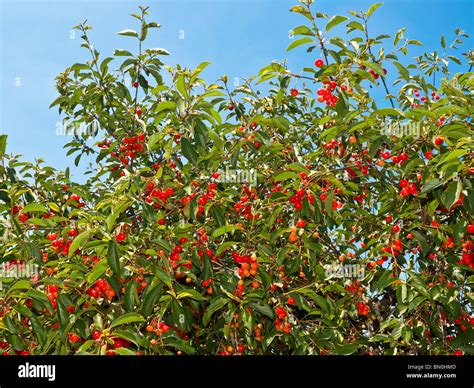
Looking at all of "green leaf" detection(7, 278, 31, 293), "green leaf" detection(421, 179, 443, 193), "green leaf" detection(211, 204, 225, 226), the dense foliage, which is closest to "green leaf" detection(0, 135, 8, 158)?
the dense foliage

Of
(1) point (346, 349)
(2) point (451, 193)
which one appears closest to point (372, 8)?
(2) point (451, 193)

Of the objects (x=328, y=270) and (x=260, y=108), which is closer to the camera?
(x=328, y=270)

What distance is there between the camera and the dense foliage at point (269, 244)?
3627mm

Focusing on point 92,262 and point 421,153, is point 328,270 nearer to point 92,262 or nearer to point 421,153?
point 421,153

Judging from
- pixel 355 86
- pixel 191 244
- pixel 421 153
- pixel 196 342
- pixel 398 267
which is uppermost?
pixel 355 86

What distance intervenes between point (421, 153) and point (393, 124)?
35 centimetres

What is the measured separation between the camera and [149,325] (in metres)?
3.78

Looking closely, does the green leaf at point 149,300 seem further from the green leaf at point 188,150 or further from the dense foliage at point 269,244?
the green leaf at point 188,150

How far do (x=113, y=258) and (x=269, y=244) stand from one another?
4.69 feet

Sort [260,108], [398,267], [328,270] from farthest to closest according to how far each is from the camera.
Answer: [260,108] < [328,270] < [398,267]

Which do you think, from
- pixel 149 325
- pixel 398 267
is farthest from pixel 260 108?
pixel 149 325

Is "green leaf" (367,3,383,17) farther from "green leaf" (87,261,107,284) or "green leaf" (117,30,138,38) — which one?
"green leaf" (87,261,107,284)

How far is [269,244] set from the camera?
14.0ft

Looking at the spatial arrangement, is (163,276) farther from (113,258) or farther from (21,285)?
(21,285)
